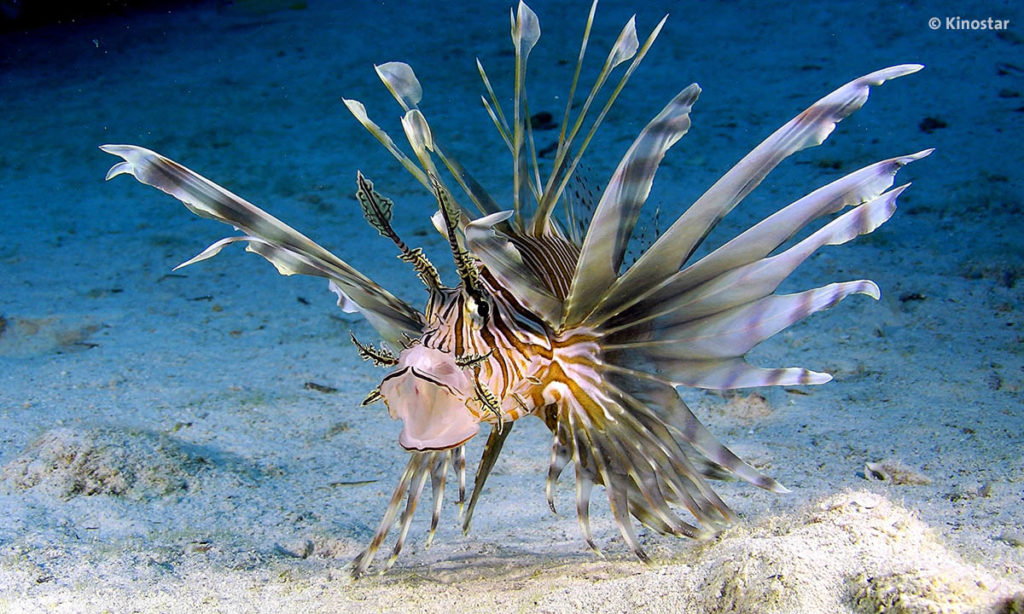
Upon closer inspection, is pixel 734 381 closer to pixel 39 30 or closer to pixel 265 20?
pixel 265 20

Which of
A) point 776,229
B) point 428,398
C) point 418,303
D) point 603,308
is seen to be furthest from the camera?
point 418,303

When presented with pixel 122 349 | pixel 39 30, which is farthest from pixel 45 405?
pixel 39 30

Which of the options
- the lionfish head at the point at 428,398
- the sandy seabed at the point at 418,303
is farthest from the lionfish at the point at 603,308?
the sandy seabed at the point at 418,303

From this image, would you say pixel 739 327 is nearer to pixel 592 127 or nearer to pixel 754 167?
pixel 754 167

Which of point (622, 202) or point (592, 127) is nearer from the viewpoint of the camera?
point (622, 202)

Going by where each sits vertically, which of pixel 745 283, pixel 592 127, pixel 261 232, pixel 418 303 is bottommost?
pixel 418 303

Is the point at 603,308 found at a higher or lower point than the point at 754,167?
lower

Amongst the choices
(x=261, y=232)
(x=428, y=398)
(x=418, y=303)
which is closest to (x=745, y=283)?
(x=428, y=398)

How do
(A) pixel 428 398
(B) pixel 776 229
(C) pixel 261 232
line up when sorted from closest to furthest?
(A) pixel 428 398
(B) pixel 776 229
(C) pixel 261 232
